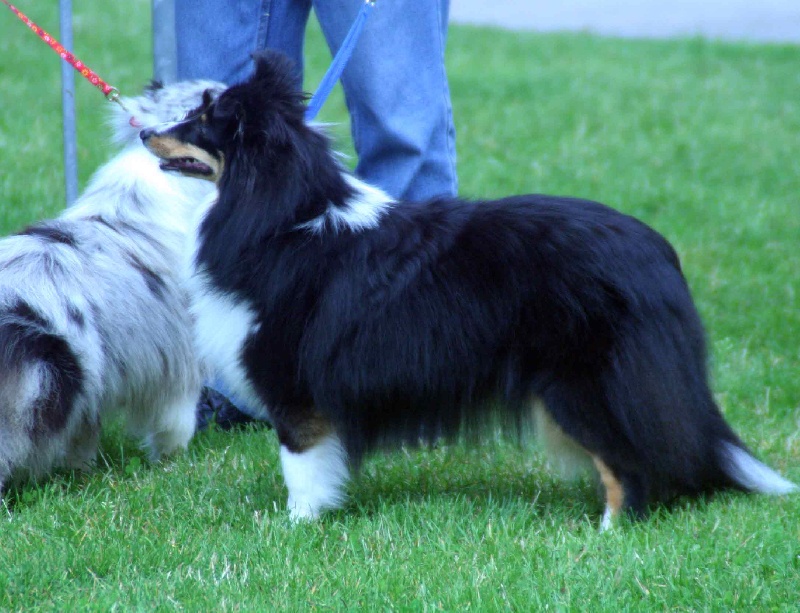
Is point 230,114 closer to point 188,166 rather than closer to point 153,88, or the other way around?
point 188,166

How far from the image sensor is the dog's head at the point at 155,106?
3.95 m

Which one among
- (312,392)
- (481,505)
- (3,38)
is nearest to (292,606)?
(312,392)

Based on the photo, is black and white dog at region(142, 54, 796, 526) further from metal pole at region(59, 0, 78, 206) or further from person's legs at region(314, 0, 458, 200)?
metal pole at region(59, 0, 78, 206)

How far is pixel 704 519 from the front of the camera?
3.36m

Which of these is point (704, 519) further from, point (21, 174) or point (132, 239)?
point (21, 174)

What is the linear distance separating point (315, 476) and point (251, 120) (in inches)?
46.7

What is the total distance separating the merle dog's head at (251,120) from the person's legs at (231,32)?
Result: 2.54ft

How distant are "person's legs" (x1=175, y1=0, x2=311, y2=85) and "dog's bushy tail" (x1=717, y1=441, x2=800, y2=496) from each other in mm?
2184

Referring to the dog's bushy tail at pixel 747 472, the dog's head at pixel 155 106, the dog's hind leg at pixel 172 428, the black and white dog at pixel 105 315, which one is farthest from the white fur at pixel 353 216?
the dog's bushy tail at pixel 747 472

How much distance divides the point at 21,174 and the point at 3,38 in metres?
4.59

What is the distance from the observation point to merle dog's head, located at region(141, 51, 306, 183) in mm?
3199

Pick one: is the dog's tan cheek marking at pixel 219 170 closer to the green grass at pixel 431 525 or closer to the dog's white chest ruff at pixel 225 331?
the dog's white chest ruff at pixel 225 331

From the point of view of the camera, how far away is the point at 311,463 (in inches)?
134

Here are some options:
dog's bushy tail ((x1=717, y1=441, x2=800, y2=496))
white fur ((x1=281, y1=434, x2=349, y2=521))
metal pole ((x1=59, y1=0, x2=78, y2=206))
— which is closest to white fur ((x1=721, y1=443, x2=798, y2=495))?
dog's bushy tail ((x1=717, y1=441, x2=800, y2=496))
